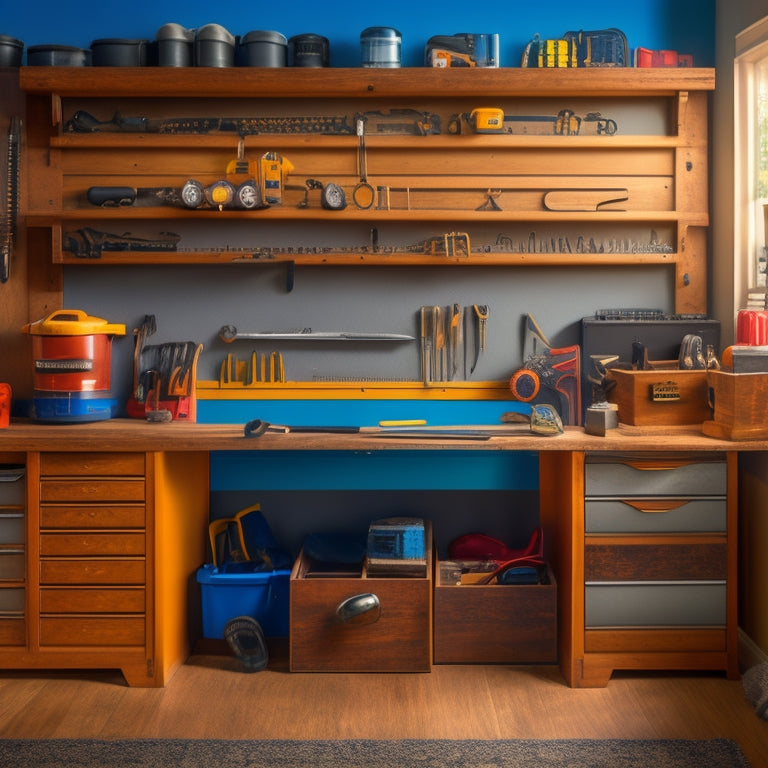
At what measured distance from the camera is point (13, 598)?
3.32 meters

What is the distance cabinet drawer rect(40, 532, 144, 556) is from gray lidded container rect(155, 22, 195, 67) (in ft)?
6.37

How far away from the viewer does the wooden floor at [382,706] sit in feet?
9.59

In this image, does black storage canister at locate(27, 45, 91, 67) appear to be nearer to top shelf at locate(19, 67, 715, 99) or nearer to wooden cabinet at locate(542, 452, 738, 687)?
top shelf at locate(19, 67, 715, 99)

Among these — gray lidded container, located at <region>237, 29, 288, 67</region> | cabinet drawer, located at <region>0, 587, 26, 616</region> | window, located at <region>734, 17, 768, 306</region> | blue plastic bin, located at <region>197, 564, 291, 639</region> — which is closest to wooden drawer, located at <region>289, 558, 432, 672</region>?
blue plastic bin, located at <region>197, 564, 291, 639</region>

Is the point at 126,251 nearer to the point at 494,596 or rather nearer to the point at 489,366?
the point at 489,366

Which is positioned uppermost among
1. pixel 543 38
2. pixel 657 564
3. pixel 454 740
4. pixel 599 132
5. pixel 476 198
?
pixel 543 38

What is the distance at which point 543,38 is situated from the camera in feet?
12.7

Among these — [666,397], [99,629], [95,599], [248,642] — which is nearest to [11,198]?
[95,599]

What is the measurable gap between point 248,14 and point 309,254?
1.09 m

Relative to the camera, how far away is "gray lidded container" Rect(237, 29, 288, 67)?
3750 millimetres

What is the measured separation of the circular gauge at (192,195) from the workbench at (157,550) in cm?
101

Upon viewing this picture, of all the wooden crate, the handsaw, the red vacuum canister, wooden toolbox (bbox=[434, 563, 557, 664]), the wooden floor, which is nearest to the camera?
the wooden floor

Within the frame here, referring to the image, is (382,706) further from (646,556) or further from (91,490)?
(91,490)

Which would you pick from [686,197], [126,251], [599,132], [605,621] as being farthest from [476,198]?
[605,621]
